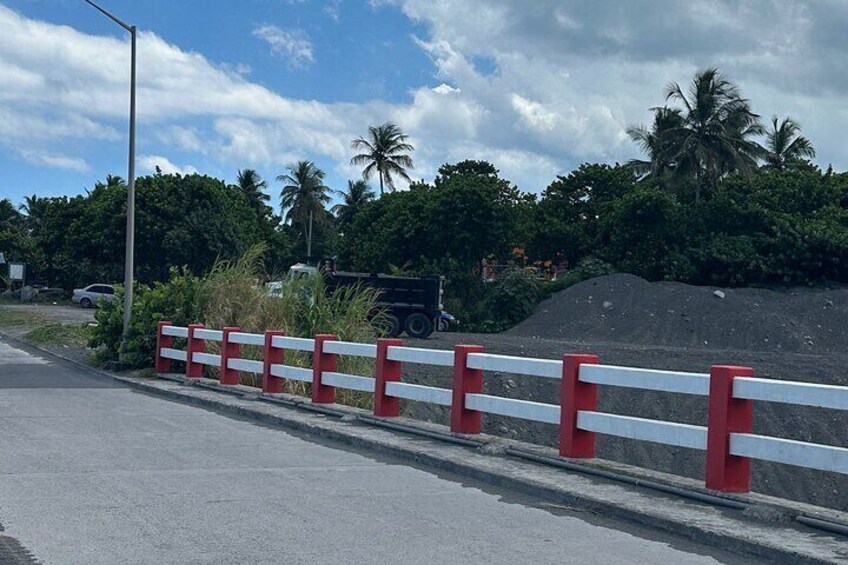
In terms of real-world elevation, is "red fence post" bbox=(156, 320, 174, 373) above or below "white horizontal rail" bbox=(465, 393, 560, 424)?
below

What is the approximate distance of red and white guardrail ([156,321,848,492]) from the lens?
26.6 feet

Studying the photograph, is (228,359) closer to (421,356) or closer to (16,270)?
(421,356)

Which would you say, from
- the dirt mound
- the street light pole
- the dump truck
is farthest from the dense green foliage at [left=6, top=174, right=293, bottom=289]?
the street light pole

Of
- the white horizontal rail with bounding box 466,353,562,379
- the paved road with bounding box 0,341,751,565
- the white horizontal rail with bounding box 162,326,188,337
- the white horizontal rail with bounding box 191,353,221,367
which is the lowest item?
the paved road with bounding box 0,341,751,565

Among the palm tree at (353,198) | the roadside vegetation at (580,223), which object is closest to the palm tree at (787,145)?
the roadside vegetation at (580,223)

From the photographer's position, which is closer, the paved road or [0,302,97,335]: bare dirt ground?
the paved road

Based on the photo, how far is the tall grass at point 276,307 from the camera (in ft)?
67.6

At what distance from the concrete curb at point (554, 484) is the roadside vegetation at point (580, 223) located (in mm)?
25573

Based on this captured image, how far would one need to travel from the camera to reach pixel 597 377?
33.0 ft

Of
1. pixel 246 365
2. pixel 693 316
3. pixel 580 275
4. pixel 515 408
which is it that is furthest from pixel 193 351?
pixel 580 275

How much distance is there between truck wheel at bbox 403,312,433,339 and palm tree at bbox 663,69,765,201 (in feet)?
76.2

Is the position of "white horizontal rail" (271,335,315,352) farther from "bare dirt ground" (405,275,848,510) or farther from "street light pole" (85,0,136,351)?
"street light pole" (85,0,136,351)

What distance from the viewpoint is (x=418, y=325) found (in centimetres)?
3788

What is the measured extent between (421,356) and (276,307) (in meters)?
8.70
